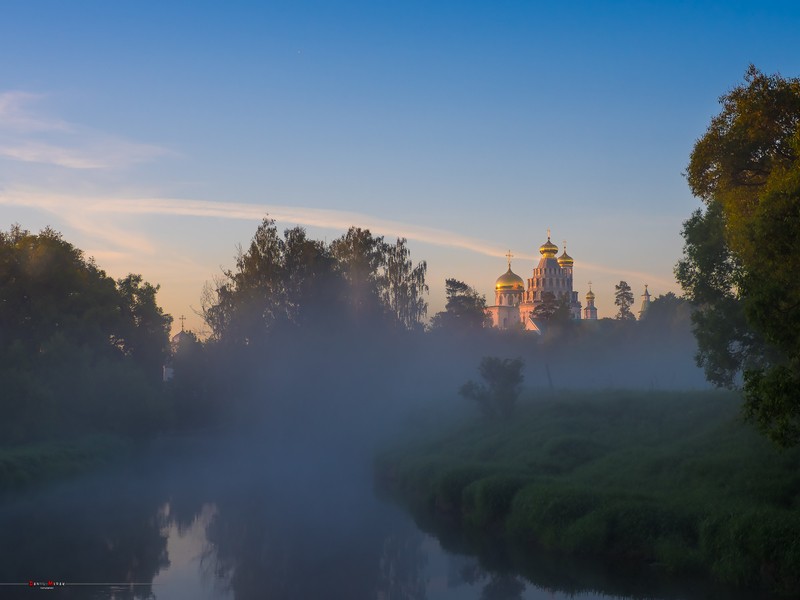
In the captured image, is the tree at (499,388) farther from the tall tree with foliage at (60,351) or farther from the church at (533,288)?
the church at (533,288)

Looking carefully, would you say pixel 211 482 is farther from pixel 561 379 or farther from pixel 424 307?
pixel 561 379

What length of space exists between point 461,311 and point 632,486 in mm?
73959

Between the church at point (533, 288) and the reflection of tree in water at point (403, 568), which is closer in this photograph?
the reflection of tree in water at point (403, 568)

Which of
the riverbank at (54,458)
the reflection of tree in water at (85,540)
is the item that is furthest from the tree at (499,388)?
the riverbank at (54,458)

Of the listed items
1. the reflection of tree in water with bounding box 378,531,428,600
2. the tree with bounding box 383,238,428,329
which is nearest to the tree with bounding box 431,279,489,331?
the tree with bounding box 383,238,428,329

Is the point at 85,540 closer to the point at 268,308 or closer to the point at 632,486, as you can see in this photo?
the point at 632,486

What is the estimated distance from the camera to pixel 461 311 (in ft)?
339

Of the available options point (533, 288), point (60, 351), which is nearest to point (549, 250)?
point (533, 288)

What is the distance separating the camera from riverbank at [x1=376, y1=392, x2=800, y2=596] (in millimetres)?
22188

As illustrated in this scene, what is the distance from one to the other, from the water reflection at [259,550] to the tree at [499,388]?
8136mm

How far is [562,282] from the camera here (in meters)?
180

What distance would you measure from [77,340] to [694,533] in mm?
49662

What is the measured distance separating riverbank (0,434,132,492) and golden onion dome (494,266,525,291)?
133 meters

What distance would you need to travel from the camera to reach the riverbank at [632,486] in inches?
874
